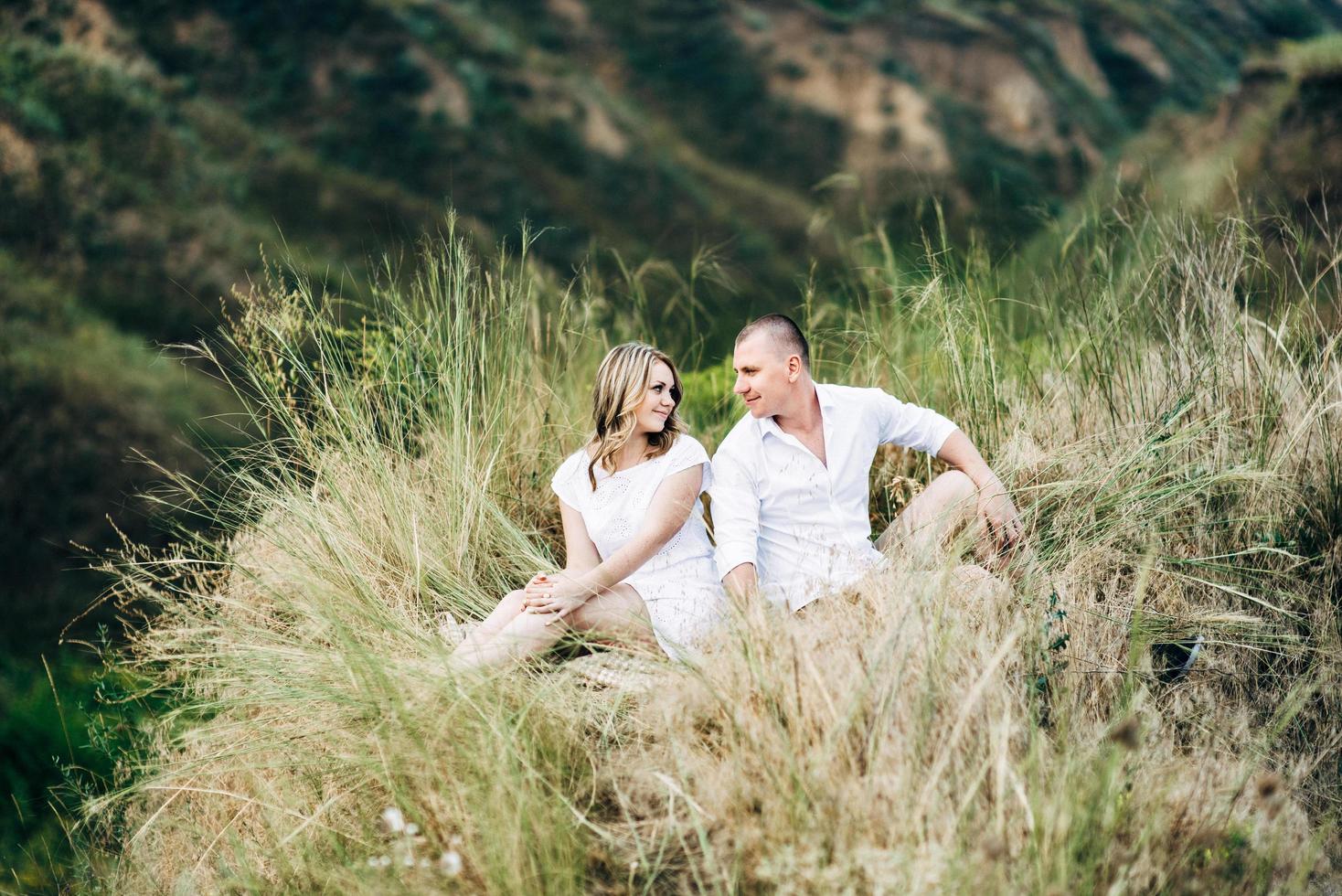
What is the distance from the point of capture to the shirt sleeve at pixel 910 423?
3.59 m

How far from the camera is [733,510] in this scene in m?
3.38

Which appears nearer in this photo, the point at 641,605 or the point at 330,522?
the point at 641,605

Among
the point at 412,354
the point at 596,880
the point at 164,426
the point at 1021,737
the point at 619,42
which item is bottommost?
the point at 164,426

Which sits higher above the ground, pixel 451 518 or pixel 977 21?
pixel 977 21

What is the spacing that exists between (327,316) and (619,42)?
4748 cm

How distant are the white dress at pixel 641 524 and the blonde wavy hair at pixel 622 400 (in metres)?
0.05

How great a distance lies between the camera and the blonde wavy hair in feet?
11.5

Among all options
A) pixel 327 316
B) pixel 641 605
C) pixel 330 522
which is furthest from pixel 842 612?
pixel 327 316

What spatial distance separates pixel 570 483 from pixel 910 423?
1241 millimetres

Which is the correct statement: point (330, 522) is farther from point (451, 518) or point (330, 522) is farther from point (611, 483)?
point (611, 483)

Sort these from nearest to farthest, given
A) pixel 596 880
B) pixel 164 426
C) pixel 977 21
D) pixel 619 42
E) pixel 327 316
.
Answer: pixel 596 880, pixel 327 316, pixel 164 426, pixel 977 21, pixel 619 42

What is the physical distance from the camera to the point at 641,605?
3.41 metres

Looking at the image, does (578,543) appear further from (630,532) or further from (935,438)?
(935,438)

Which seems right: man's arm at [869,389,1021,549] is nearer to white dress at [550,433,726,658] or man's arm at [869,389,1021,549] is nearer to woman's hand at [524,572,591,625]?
white dress at [550,433,726,658]
